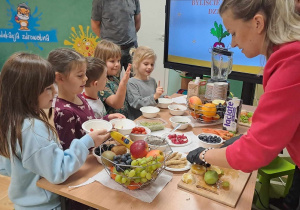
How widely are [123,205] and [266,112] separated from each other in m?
0.54

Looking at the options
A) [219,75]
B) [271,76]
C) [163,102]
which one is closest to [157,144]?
[271,76]

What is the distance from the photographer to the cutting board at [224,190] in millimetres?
901

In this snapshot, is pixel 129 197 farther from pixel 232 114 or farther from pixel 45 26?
pixel 45 26

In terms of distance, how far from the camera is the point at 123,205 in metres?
0.86

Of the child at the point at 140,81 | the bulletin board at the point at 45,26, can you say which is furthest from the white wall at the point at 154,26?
the child at the point at 140,81

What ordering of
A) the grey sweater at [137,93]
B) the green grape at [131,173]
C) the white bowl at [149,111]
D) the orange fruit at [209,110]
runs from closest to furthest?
the green grape at [131,173] < the orange fruit at [209,110] < the white bowl at [149,111] < the grey sweater at [137,93]

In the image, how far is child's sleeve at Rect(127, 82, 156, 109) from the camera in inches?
75.5

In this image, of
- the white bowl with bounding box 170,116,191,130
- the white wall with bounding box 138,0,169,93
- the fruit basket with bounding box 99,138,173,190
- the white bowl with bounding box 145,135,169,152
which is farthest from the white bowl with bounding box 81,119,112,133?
the white wall with bounding box 138,0,169,93

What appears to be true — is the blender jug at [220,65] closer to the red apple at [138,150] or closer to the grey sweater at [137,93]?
the grey sweater at [137,93]

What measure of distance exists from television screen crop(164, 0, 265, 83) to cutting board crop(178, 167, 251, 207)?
54.4 inches

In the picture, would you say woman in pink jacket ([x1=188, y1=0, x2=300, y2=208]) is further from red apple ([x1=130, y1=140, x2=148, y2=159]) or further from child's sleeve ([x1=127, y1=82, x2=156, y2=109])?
child's sleeve ([x1=127, y1=82, x2=156, y2=109])

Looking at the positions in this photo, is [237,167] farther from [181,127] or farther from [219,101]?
[219,101]

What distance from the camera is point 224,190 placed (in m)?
0.95

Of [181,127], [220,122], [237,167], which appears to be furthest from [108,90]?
[237,167]
